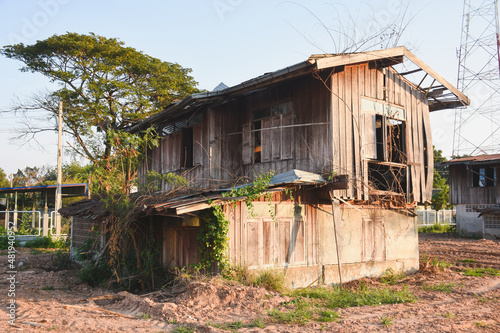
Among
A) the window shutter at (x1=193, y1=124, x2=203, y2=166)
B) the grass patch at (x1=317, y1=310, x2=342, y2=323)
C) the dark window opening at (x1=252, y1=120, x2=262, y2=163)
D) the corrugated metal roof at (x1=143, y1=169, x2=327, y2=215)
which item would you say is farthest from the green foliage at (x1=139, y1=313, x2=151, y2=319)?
the window shutter at (x1=193, y1=124, x2=203, y2=166)

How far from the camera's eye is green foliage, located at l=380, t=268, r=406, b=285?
12.1 metres

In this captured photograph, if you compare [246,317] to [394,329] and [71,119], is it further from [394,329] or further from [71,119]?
[71,119]

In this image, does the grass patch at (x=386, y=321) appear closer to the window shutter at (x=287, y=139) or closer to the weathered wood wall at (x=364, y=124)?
the weathered wood wall at (x=364, y=124)

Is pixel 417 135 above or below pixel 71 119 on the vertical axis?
below

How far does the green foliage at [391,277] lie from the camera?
12.1m

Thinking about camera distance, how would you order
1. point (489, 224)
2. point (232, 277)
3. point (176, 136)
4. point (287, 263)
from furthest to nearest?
1. point (489, 224)
2. point (176, 136)
3. point (287, 263)
4. point (232, 277)

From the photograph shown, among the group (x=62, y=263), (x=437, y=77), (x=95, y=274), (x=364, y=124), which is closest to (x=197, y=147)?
(x=95, y=274)

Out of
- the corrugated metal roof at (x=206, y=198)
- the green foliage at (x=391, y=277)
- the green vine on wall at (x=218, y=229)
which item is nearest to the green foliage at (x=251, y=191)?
the green vine on wall at (x=218, y=229)

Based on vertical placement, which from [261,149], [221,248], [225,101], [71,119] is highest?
A: [71,119]

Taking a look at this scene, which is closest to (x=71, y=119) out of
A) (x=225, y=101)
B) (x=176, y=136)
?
(x=176, y=136)

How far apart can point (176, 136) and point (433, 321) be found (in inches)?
408

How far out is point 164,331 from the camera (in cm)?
684

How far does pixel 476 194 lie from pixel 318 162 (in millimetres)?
20016

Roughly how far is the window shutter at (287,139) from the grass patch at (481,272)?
7.42m
